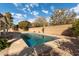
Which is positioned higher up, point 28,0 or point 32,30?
point 28,0

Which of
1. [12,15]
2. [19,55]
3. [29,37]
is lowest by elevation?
[19,55]

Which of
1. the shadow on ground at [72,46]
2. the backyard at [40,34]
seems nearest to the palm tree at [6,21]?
the backyard at [40,34]

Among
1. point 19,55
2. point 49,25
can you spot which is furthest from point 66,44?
point 19,55

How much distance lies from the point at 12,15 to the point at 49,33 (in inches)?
28.5

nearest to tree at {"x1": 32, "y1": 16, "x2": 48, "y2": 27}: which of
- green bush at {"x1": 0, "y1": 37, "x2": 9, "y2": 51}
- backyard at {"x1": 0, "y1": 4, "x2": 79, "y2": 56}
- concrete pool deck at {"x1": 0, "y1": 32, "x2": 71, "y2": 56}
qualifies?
backyard at {"x1": 0, "y1": 4, "x2": 79, "y2": 56}

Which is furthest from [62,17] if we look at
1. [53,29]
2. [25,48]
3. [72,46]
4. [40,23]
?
[25,48]

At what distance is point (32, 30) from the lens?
4496 mm

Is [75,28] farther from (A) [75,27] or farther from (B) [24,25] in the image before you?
(B) [24,25]

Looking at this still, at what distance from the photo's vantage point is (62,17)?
448cm

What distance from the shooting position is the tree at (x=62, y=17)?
14.6 ft

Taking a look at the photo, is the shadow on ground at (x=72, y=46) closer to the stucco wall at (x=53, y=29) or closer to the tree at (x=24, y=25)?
the stucco wall at (x=53, y=29)

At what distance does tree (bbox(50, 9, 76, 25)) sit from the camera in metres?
4.45

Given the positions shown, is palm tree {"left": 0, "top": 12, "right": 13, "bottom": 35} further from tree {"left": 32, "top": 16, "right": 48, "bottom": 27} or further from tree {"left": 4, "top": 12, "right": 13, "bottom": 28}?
tree {"left": 32, "top": 16, "right": 48, "bottom": 27}

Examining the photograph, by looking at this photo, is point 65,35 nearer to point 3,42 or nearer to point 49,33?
point 49,33
